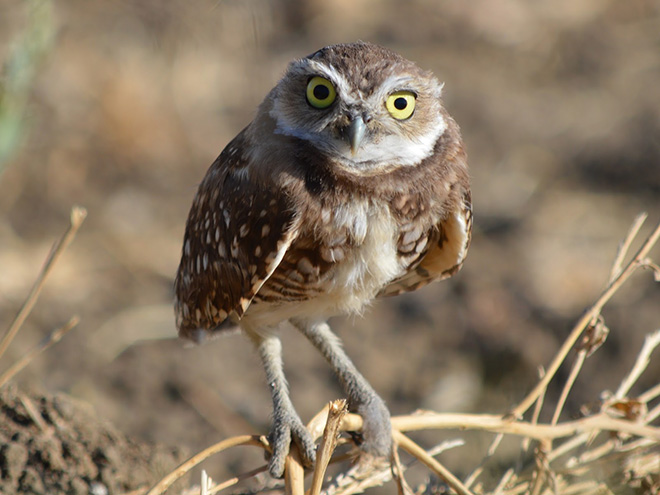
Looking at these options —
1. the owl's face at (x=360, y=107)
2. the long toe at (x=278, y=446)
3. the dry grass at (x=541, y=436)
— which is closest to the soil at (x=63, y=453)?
the dry grass at (x=541, y=436)

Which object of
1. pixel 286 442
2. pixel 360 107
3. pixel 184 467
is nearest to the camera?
pixel 184 467

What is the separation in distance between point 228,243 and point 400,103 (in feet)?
2.46

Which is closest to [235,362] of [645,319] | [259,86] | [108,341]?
[108,341]

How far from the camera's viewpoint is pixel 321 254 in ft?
8.63

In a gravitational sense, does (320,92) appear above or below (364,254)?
above

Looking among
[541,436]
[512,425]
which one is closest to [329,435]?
[512,425]

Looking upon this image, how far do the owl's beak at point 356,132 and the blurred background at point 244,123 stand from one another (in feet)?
4.83

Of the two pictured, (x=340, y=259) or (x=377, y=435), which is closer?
(x=340, y=259)

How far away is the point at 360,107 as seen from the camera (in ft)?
8.21

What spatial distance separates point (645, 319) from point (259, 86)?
10.4 ft

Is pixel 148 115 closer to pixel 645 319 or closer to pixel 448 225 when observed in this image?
pixel 645 319

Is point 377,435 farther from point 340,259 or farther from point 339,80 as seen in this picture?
point 339,80

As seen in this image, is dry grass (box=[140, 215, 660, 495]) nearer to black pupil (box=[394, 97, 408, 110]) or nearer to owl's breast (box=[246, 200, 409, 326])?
owl's breast (box=[246, 200, 409, 326])

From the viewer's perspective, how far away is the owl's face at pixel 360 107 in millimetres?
2490
